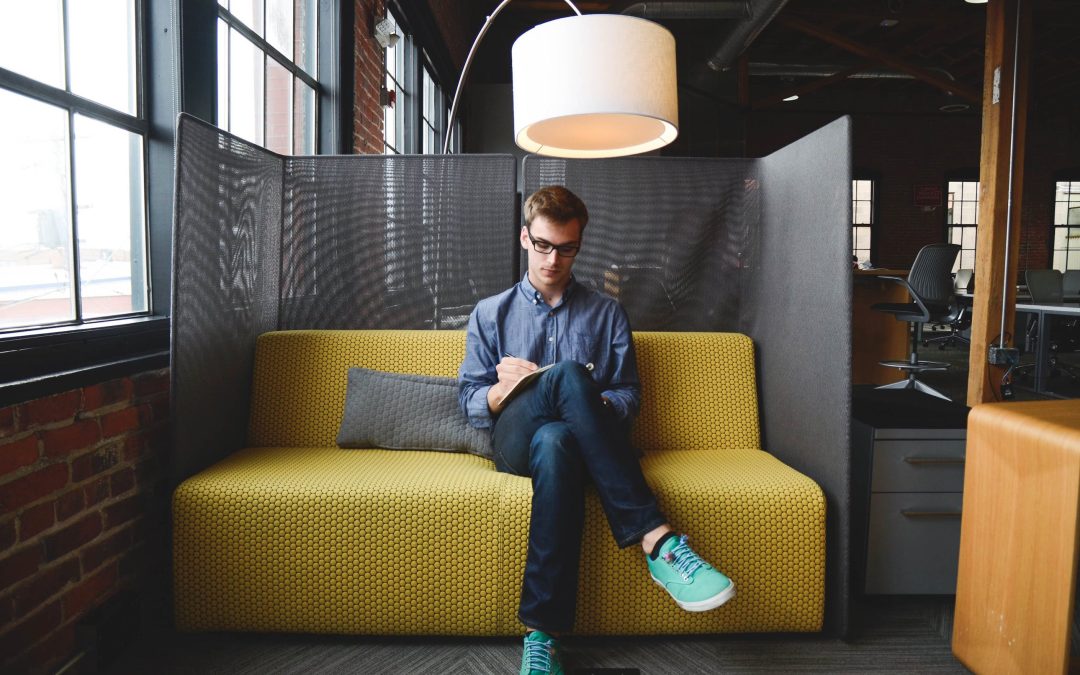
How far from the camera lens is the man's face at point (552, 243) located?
187 centimetres

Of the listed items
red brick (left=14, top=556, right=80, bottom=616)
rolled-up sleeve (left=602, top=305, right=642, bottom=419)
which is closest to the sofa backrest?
rolled-up sleeve (left=602, top=305, right=642, bottom=419)

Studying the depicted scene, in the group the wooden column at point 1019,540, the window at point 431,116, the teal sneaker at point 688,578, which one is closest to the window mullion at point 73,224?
the teal sneaker at point 688,578

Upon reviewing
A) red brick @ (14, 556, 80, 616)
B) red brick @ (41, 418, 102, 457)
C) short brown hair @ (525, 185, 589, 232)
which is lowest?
red brick @ (14, 556, 80, 616)

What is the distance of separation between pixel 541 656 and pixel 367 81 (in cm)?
299

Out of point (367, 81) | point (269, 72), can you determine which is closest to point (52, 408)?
point (269, 72)

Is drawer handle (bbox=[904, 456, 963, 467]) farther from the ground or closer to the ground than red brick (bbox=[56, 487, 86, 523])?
farther from the ground

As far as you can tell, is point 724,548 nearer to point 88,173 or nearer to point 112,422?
point 112,422

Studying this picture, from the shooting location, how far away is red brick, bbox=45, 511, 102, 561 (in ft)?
4.70

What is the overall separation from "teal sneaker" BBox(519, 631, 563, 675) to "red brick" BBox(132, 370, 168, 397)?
114cm

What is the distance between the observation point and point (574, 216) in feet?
6.17

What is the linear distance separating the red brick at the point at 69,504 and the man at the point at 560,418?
930 mm

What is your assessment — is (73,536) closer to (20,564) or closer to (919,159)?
(20,564)

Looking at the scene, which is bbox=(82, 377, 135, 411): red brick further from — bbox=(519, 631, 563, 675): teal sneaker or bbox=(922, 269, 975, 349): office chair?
bbox=(922, 269, 975, 349): office chair

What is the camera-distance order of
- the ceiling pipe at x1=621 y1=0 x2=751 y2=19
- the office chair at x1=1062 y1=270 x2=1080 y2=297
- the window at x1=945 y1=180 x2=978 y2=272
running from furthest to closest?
the window at x1=945 y1=180 x2=978 y2=272, the office chair at x1=1062 y1=270 x2=1080 y2=297, the ceiling pipe at x1=621 y1=0 x2=751 y2=19
